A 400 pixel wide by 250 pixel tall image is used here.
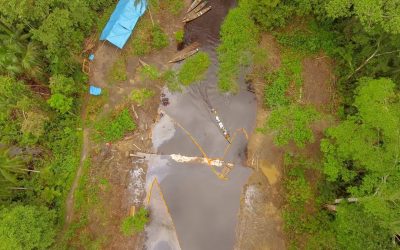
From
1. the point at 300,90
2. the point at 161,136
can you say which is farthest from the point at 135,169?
the point at 300,90

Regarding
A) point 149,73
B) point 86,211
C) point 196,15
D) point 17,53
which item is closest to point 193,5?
point 196,15

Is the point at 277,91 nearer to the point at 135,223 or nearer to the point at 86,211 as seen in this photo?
the point at 135,223

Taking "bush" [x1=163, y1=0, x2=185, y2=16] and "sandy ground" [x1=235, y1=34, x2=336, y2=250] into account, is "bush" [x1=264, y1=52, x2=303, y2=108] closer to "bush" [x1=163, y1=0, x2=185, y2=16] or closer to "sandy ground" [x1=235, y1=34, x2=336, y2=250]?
"sandy ground" [x1=235, y1=34, x2=336, y2=250]

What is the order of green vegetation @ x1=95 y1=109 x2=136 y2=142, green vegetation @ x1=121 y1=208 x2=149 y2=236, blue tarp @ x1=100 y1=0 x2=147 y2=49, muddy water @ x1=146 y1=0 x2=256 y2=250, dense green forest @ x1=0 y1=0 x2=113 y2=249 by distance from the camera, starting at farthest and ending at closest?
blue tarp @ x1=100 y1=0 x2=147 y2=49 → green vegetation @ x1=95 y1=109 x2=136 y2=142 → muddy water @ x1=146 y1=0 x2=256 y2=250 → green vegetation @ x1=121 y1=208 x2=149 y2=236 → dense green forest @ x1=0 y1=0 x2=113 y2=249

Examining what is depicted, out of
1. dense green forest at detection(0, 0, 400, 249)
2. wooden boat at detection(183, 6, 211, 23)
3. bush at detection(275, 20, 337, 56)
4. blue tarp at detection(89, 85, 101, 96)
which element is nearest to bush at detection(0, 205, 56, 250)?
dense green forest at detection(0, 0, 400, 249)

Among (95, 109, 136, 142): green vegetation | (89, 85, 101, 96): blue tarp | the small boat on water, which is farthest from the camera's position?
(89, 85, 101, 96): blue tarp

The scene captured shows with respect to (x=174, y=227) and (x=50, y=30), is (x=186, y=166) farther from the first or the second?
(x=50, y=30)

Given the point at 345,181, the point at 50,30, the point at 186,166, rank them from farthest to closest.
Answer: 1. the point at 186,166
2. the point at 50,30
3. the point at 345,181
